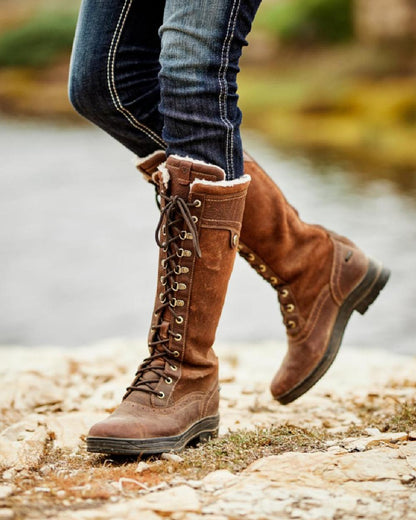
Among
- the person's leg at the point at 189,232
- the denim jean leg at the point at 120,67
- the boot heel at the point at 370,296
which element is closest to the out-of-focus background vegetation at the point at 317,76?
the boot heel at the point at 370,296

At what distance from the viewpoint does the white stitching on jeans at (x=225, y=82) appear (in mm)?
1468

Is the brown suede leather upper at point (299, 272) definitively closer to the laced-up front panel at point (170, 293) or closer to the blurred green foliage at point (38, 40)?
the laced-up front panel at point (170, 293)

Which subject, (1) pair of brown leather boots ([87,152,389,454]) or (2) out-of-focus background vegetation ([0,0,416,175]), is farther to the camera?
(2) out-of-focus background vegetation ([0,0,416,175])

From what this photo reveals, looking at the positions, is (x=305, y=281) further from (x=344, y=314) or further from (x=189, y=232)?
(x=189, y=232)

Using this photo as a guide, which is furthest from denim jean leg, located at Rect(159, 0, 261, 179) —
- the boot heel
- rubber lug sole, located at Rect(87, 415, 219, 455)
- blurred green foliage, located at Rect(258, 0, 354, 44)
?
blurred green foliage, located at Rect(258, 0, 354, 44)

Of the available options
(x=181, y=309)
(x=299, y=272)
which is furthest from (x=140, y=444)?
(x=299, y=272)

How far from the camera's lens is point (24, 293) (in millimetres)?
4797

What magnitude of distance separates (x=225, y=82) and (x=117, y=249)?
4.21 meters

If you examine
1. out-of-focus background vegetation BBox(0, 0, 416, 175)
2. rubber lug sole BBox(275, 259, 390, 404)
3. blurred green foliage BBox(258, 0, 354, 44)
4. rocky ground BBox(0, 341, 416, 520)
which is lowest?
rocky ground BBox(0, 341, 416, 520)

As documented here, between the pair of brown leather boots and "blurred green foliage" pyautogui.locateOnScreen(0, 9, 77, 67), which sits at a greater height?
"blurred green foliage" pyautogui.locateOnScreen(0, 9, 77, 67)

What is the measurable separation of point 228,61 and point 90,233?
4.75 metres

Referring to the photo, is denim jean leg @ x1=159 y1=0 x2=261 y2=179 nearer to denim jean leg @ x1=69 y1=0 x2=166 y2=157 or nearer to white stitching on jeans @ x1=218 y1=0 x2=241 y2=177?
white stitching on jeans @ x1=218 y1=0 x2=241 y2=177

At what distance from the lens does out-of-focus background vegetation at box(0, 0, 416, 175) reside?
425 inches

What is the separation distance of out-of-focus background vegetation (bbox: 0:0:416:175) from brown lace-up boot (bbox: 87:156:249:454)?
7.18 meters
